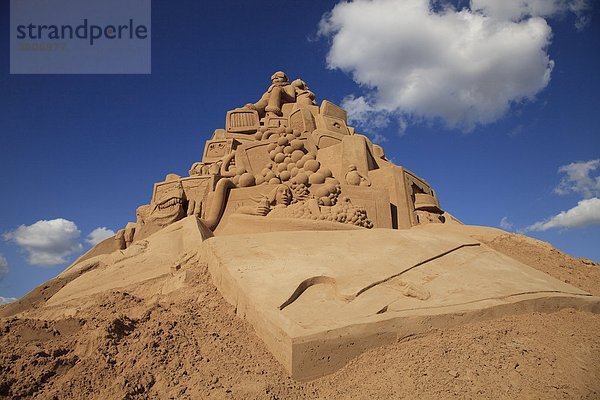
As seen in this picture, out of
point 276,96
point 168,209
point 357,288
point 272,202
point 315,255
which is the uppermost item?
point 276,96

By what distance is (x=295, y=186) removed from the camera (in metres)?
7.68

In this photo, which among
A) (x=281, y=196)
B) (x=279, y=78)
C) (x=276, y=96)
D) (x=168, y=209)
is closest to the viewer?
(x=281, y=196)

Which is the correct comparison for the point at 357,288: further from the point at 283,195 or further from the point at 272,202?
the point at 272,202

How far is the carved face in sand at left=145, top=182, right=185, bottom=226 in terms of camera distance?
859 centimetres

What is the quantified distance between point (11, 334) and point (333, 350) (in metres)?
2.89

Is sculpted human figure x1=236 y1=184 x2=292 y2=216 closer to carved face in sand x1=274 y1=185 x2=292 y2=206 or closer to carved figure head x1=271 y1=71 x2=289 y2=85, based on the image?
carved face in sand x1=274 y1=185 x2=292 y2=206

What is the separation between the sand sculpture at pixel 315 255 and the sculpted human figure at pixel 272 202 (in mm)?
28

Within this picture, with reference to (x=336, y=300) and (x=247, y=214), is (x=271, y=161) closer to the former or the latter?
(x=247, y=214)

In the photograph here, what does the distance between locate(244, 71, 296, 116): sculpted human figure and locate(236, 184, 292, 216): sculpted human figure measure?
498cm

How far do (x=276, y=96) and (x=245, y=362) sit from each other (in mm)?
10074

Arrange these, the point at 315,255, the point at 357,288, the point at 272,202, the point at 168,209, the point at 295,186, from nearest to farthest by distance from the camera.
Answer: the point at 357,288
the point at 315,255
the point at 272,202
the point at 295,186
the point at 168,209

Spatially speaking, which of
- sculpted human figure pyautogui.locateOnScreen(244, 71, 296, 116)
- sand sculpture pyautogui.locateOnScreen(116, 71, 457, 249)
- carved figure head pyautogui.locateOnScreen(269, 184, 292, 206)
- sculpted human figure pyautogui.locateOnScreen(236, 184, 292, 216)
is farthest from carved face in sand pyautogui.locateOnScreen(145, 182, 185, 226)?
sculpted human figure pyautogui.locateOnScreen(244, 71, 296, 116)

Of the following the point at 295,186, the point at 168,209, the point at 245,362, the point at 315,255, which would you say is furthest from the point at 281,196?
the point at 245,362

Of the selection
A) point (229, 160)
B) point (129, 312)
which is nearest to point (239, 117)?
point (229, 160)
